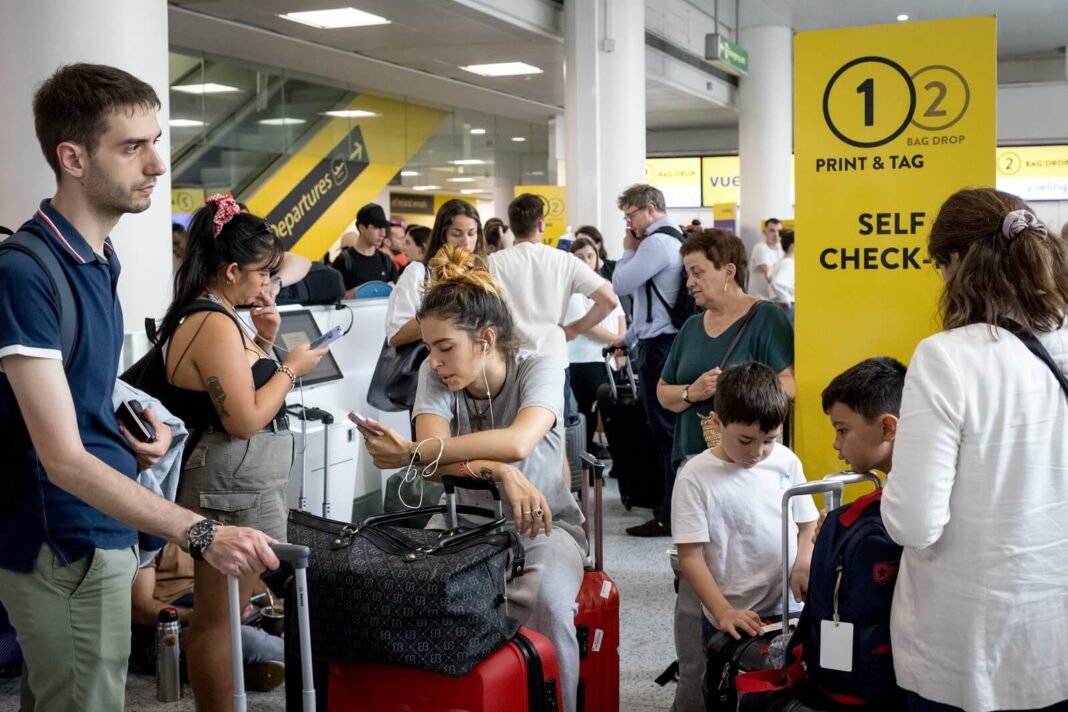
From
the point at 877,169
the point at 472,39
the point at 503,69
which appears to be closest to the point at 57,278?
the point at 877,169

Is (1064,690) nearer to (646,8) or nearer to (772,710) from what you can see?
(772,710)

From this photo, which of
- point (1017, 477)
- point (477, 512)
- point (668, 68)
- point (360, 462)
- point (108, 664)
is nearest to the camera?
point (1017, 477)

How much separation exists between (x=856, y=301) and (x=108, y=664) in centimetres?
261

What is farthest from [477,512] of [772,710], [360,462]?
[360,462]

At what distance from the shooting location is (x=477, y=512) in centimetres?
272

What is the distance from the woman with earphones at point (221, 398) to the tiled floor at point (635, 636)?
2.29 feet

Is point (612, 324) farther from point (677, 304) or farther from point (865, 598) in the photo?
point (865, 598)

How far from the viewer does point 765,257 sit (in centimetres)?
1370

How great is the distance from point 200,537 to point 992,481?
1.30 m

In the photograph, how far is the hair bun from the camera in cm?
275

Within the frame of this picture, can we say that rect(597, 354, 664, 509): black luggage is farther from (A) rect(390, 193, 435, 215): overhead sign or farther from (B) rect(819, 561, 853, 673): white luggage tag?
(A) rect(390, 193, 435, 215): overhead sign

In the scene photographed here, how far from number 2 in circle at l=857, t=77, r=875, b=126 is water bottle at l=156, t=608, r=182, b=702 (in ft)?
8.87

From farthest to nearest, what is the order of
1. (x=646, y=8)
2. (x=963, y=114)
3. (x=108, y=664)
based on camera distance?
(x=646, y=8) < (x=963, y=114) < (x=108, y=664)

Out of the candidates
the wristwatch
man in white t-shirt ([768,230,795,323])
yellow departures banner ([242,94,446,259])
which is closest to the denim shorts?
the wristwatch
